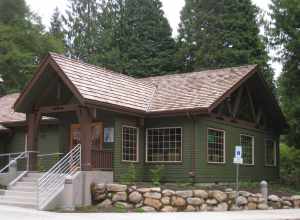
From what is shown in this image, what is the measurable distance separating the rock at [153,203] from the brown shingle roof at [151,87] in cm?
381

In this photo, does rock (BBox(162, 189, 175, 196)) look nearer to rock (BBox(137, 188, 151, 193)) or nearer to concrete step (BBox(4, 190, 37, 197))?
rock (BBox(137, 188, 151, 193))

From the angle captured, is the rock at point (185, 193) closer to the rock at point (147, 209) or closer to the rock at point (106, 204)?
the rock at point (147, 209)

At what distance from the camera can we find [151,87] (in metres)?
25.3

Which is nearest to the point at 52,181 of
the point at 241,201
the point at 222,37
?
the point at 241,201

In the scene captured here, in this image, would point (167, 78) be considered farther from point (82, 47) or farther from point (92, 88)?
point (82, 47)

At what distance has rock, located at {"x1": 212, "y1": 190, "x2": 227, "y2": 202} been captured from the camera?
19.8 meters

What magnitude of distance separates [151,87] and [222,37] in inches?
775

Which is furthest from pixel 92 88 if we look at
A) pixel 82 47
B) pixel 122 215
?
pixel 82 47

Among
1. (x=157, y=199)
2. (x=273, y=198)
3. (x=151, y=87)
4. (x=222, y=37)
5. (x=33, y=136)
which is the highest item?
(x=222, y=37)

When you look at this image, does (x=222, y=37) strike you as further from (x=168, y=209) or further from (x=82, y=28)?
(x=168, y=209)

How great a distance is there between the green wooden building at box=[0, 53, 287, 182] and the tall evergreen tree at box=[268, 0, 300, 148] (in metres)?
2.96

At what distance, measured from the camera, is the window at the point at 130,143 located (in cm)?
2162

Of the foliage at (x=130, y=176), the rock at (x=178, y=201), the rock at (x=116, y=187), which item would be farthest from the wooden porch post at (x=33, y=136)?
the rock at (x=178, y=201)

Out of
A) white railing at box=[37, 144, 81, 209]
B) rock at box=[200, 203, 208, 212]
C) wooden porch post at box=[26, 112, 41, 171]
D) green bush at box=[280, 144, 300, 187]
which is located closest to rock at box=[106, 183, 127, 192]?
white railing at box=[37, 144, 81, 209]
